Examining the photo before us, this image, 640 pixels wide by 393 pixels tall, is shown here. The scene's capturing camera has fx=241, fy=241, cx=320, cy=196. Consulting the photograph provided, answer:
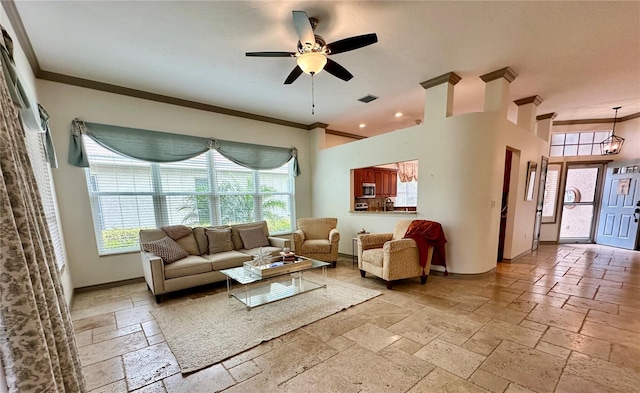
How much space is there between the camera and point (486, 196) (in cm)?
353

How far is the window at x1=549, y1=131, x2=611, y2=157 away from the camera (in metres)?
5.85

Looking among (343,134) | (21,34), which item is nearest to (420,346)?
(21,34)

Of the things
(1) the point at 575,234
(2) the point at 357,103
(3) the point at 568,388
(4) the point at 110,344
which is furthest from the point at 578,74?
(4) the point at 110,344

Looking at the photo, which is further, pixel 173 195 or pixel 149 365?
pixel 173 195

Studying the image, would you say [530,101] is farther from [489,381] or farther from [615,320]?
[489,381]

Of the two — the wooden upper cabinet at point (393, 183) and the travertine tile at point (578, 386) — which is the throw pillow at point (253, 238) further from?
the wooden upper cabinet at point (393, 183)

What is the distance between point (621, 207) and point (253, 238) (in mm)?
8132

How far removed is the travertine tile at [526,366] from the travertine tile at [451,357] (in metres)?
0.08

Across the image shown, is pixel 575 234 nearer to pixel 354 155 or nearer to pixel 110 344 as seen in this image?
pixel 354 155

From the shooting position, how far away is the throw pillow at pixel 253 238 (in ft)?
13.7

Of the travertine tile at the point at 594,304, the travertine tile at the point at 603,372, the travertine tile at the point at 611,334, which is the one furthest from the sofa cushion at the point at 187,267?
the travertine tile at the point at 594,304

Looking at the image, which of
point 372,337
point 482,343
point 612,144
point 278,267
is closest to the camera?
point 482,343

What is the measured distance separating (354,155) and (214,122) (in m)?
2.76

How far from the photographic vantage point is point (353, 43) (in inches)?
85.8
